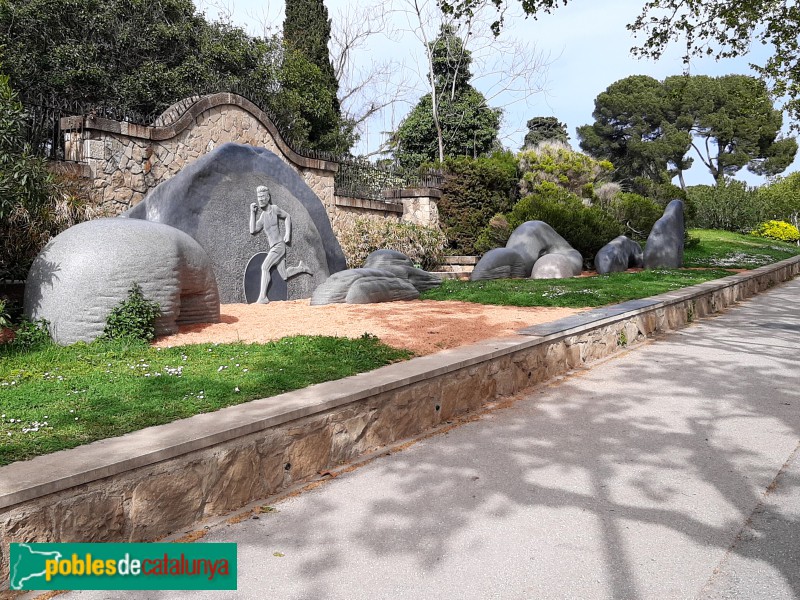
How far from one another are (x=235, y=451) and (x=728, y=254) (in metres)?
20.2

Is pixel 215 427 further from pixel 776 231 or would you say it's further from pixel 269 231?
pixel 776 231

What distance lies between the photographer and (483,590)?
2.62 meters

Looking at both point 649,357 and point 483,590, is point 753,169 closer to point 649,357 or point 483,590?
point 649,357

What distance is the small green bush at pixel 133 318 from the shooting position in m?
5.96

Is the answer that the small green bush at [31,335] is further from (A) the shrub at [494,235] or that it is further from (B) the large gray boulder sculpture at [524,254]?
(A) the shrub at [494,235]

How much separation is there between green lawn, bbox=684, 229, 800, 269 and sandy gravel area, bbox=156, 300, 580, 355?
10.6 m

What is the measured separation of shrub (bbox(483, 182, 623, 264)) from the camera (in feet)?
55.8

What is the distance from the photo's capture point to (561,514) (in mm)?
3305

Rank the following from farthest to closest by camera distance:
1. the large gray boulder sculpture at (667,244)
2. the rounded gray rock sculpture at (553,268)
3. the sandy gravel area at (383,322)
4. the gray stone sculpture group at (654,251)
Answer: the large gray boulder sculpture at (667,244) < the gray stone sculpture group at (654,251) < the rounded gray rock sculpture at (553,268) < the sandy gravel area at (383,322)

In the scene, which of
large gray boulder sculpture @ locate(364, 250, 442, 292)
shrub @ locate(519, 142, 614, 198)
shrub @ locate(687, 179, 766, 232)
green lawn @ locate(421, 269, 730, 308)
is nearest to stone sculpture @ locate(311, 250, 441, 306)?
large gray boulder sculpture @ locate(364, 250, 442, 292)

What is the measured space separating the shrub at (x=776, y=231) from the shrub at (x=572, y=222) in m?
19.1

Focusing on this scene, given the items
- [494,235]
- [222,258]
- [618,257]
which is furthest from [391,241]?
[222,258]

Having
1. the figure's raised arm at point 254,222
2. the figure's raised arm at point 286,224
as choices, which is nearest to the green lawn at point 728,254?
the figure's raised arm at point 286,224

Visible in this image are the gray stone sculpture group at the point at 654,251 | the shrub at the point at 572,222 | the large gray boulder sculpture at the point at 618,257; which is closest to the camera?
A: the large gray boulder sculpture at the point at 618,257
